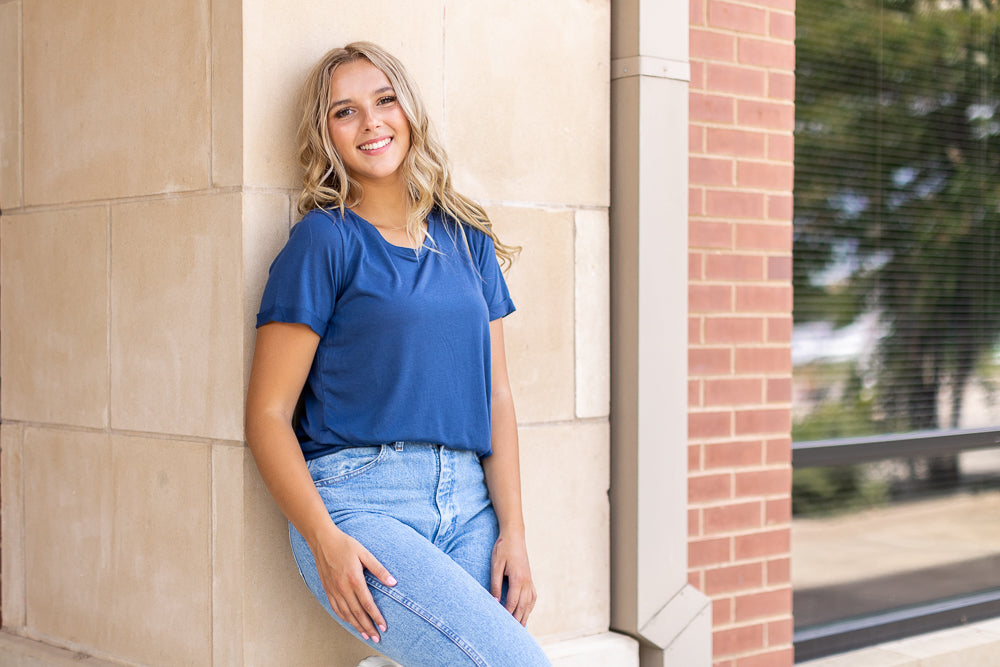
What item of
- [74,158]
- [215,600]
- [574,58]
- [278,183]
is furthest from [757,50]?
[215,600]

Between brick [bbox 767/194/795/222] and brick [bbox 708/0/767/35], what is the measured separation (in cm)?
59

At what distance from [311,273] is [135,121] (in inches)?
34.8

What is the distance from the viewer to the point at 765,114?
13.3 feet

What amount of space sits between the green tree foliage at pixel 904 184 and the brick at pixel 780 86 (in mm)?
527

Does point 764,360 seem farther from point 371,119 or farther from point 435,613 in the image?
point 435,613

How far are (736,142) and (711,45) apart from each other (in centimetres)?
35

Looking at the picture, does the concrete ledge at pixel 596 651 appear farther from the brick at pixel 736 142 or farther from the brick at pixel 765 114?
the brick at pixel 765 114

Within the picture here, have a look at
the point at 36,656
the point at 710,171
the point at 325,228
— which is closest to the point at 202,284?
the point at 325,228

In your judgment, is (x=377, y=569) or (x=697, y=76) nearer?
(x=377, y=569)

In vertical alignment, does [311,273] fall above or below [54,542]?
above

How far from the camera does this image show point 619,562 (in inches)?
138

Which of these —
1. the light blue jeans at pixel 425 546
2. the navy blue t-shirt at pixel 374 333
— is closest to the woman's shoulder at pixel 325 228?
the navy blue t-shirt at pixel 374 333

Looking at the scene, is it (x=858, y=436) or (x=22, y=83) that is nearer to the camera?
(x=22, y=83)

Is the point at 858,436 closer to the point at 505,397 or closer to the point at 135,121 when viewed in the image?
the point at 505,397
